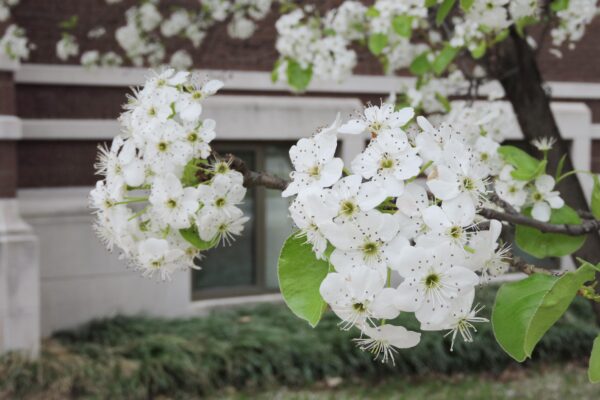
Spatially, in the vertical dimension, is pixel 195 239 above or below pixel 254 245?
above

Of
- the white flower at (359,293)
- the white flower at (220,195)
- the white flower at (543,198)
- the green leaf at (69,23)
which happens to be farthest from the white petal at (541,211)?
the green leaf at (69,23)

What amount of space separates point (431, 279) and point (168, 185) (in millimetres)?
629

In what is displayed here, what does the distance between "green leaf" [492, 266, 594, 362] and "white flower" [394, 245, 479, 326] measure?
0.20 meters

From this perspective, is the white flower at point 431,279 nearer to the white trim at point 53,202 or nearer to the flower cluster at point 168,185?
the flower cluster at point 168,185

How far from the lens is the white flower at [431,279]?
1396 mm

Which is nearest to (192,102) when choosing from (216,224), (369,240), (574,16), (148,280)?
(216,224)

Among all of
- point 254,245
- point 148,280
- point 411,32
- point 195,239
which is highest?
point 411,32

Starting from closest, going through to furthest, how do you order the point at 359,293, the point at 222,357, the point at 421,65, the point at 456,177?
the point at 359,293
the point at 456,177
the point at 421,65
the point at 222,357

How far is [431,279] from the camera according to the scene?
4.63 feet

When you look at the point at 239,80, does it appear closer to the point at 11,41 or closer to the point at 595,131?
the point at 11,41

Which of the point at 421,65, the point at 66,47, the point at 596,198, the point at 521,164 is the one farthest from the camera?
the point at 66,47

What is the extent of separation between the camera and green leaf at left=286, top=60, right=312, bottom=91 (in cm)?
477

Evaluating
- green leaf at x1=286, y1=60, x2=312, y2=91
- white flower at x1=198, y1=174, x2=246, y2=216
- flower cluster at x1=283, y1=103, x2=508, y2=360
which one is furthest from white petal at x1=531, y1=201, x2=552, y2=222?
green leaf at x1=286, y1=60, x2=312, y2=91

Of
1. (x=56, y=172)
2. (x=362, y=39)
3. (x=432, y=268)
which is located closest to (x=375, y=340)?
(x=432, y=268)
